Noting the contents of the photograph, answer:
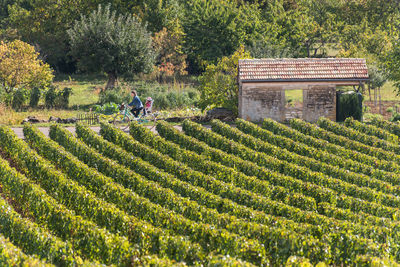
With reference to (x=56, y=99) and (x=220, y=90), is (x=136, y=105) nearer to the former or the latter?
(x=220, y=90)

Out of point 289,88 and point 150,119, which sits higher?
point 289,88

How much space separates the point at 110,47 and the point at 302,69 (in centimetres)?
1292

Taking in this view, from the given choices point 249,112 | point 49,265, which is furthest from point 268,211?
point 249,112

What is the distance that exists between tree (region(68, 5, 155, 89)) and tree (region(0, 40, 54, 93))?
3.26 metres

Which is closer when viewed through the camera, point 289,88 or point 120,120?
point 120,120

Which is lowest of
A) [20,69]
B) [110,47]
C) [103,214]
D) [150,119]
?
[103,214]

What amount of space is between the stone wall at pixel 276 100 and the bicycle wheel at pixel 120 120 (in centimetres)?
559

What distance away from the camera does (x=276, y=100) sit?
2756cm

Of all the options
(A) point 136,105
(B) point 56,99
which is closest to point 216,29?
(B) point 56,99

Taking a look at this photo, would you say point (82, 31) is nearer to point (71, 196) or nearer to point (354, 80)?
point (354, 80)

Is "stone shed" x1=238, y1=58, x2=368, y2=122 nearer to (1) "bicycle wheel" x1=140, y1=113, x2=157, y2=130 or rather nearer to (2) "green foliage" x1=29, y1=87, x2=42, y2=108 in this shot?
(1) "bicycle wheel" x1=140, y1=113, x2=157, y2=130

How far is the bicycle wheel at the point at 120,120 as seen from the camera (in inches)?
996

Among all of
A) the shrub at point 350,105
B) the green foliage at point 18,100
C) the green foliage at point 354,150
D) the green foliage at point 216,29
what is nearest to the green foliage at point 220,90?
A: the shrub at point 350,105

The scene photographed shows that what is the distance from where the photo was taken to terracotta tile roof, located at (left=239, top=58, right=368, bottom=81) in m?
27.4
